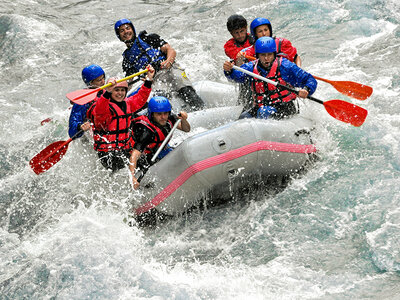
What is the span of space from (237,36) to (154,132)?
2215 millimetres

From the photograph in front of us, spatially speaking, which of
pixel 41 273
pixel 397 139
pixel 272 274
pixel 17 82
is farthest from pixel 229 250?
pixel 17 82

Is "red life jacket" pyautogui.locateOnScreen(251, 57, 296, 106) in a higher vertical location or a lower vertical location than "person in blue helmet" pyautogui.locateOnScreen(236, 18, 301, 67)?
lower

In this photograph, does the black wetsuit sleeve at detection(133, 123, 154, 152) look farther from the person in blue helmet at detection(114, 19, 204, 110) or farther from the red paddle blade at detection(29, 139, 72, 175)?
the person in blue helmet at detection(114, 19, 204, 110)

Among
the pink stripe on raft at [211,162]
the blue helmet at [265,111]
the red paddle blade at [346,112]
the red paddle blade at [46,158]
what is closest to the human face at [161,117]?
the pink stripe on raft at [211,162]

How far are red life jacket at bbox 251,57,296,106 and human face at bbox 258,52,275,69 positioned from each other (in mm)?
46

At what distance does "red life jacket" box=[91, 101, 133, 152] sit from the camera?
5.69 meters

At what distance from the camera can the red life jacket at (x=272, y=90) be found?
19.9 ft

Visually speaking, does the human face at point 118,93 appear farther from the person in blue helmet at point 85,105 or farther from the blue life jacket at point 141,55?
the blue life jacket at point 141,55

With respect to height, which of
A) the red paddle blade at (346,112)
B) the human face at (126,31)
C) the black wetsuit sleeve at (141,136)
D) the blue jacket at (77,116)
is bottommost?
the red paddle blade at (346,112)

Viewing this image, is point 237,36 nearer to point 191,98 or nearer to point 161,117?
point 191,98

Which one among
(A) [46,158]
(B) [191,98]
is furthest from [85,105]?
(B) [191,98]

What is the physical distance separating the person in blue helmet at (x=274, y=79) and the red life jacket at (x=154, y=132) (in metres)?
1.06

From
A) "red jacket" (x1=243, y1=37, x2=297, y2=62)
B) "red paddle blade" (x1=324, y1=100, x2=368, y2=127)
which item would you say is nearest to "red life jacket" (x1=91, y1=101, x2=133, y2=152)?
"red jacket" (x1=243, y1=37, x2=297, y2=62)

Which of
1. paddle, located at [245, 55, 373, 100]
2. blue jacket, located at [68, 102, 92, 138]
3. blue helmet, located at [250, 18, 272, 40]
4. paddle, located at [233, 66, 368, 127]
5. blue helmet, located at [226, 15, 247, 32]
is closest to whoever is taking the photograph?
blue jacket, located at [68, 102, 92, 138]
